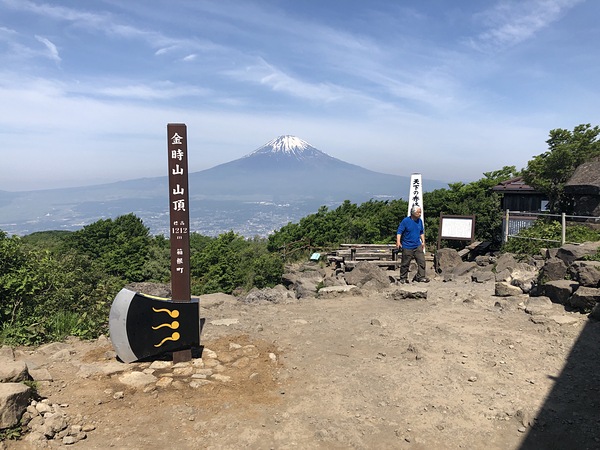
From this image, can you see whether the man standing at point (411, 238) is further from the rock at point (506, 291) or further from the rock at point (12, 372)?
the rock at point (12, 372)

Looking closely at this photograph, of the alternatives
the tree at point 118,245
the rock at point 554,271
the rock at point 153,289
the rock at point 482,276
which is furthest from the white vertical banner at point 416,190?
the tree at point 118,245

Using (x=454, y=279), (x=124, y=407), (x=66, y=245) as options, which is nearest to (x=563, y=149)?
(x=454, y=279)

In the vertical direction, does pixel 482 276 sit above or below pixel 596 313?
below

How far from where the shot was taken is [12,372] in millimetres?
3723

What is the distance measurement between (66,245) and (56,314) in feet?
46.6

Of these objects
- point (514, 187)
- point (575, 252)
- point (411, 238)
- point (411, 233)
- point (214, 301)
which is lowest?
point (214, 301)

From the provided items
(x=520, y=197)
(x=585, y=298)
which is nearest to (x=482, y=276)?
(x=585, y=298)

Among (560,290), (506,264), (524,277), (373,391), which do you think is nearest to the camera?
(373,391)

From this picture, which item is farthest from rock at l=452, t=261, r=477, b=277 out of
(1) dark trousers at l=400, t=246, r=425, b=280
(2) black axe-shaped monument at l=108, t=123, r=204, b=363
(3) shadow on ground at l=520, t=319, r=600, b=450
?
(2) black axe-shaped monument at l=108, t=123, r=204, b=363

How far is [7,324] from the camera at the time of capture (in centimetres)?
577

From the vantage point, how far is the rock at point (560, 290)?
6.99 m

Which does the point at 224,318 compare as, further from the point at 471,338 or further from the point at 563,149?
the point at 563,149

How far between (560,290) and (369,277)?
3750 mm

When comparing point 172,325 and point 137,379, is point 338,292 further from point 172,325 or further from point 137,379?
point 137,379
